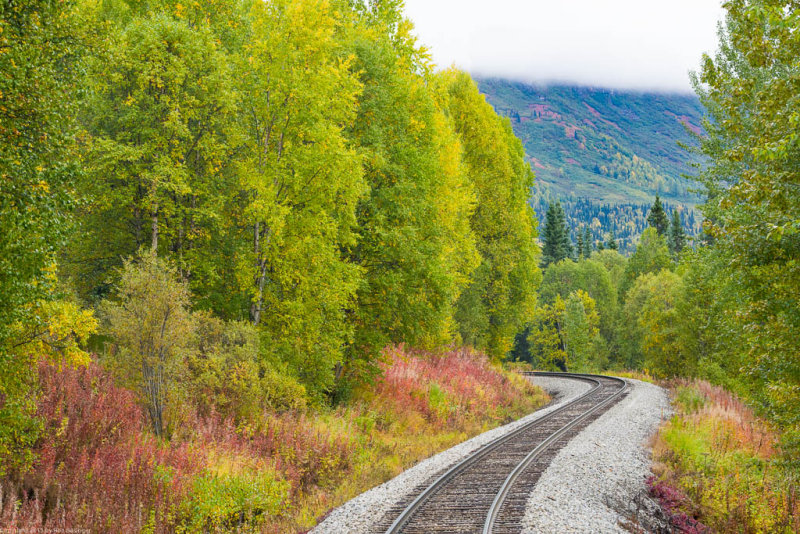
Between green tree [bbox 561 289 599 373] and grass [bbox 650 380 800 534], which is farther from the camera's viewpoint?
green tree [bbox 561 289 599 373]

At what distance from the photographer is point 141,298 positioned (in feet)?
36.7

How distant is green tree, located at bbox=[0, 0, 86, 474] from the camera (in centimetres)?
716

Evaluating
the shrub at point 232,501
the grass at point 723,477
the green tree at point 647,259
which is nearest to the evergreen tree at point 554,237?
the green tree at point 647,259

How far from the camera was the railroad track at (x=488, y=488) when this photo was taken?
9.73 metres

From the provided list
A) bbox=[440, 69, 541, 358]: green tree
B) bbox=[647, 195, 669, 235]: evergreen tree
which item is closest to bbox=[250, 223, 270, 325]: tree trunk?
bbox=[440, 69, 541, 358]: green tree

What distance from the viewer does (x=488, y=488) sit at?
11898 millimetres

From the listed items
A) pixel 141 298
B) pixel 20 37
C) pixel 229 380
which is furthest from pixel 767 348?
pixel 20 37

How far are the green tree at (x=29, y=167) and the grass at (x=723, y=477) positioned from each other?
1225cm

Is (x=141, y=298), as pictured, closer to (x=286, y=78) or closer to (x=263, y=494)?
(x=263, y=494)

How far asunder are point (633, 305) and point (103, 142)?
57008 mm

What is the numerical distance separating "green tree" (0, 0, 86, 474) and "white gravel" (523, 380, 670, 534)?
846 centimetres

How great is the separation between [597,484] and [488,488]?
244 cm

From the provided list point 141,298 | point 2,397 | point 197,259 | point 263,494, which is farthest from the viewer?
point 197,259

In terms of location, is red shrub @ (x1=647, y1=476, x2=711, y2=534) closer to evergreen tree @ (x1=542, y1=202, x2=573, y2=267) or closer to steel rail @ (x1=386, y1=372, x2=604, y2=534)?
steel rail @ (x1=386, y1=372, x2=604, y2=534)
